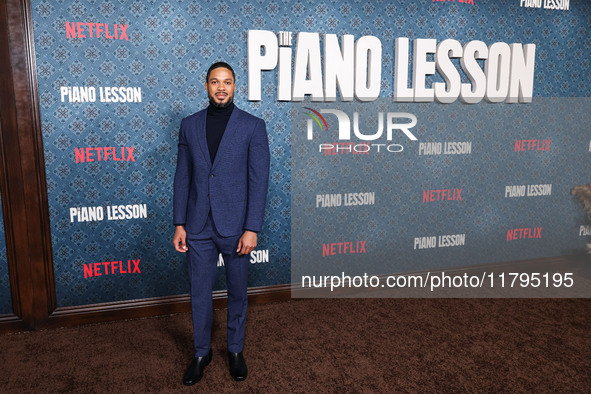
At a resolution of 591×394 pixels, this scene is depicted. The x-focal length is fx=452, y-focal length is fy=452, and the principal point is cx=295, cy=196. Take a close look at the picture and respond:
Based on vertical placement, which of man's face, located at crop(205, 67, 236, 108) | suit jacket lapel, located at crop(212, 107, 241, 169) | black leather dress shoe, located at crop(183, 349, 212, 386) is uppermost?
man's face, located at crop(205, 67, 236, 108)

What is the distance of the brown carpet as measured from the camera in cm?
220

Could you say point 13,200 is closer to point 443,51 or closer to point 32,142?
point 32,142

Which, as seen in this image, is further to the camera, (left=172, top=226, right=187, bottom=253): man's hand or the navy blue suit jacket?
(left=172, top=226, right=187, bottom=253): man's hand

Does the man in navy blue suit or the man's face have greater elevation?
the man's face

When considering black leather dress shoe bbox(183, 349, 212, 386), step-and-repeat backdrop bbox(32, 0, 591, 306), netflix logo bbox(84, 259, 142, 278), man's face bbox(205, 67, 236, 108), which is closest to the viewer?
man's face bbox(205, 67, 236, 108)

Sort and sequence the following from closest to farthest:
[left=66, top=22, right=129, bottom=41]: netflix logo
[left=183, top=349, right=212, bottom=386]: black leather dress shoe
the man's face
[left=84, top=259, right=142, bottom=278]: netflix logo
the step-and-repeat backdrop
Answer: the man's face → [left=183, top=349, right=212, bottom=386]: black leather dress shoe → [left=66, top=22, right=129, bottom=41]: netflix logo → the step-and-repeat backdrop → [left=84, top=259, right=142, bottom=278]: netflix logo

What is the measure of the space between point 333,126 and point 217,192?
1.33 metres

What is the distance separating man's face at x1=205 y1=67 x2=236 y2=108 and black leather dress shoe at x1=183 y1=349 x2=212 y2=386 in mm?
1254

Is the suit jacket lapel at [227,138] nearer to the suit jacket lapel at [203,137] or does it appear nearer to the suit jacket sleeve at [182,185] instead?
the suit jacket lapel at [203,137]

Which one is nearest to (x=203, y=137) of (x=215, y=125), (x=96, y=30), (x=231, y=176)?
(x=215, y=125)

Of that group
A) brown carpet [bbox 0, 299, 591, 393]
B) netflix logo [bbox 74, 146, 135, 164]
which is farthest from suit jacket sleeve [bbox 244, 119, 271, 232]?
netflix logo [bbox 74, 146, 135, 164]

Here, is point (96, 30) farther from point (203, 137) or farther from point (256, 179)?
point (256, 179)

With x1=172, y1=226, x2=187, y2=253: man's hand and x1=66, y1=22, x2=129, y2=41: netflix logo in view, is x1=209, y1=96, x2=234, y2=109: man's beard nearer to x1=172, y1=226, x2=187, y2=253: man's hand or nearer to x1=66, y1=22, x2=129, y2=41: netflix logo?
x1=172, y1=226, x2=187, y2=253: man's hand

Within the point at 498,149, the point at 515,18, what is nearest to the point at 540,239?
the point at 498,149
